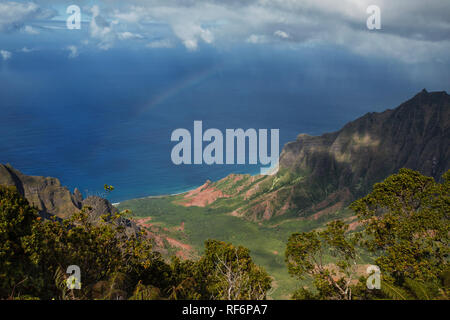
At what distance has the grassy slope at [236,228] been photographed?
91438mm

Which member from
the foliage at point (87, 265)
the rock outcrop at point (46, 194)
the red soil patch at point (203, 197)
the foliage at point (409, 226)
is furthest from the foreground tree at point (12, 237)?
the red soil patch at point (203, 197)

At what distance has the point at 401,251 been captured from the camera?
2239 centimetres

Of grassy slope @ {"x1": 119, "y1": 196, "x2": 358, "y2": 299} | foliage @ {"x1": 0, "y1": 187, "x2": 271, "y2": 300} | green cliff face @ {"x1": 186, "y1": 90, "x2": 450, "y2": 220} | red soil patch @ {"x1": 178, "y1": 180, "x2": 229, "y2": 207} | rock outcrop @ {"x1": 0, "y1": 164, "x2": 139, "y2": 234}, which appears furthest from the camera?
red soil patch @ {"x1": 178, "y1": 180, "x2": 229, "y2": 207}

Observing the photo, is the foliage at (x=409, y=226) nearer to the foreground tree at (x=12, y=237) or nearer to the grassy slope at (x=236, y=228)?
the foreground tree at (x=12, y=237)

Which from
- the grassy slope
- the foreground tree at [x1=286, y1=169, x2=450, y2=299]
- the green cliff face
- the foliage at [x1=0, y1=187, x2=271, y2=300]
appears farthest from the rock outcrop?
the foreground tree at [x1=286, y1=169, x2=450, y2=299]

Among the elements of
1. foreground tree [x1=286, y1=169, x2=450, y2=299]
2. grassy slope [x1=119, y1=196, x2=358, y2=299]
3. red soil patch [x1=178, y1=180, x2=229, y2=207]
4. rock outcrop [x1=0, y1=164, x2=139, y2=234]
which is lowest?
grassy slope [x1=119, y1=196, x2=358, y2=299]

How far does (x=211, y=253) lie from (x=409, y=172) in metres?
17.2

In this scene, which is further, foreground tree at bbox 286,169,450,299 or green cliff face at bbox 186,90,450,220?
green cliff face at bbox 186,90,450,220

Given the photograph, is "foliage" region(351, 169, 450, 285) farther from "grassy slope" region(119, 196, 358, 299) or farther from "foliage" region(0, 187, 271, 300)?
"grassy slope" region(119, 196, 358, 299)

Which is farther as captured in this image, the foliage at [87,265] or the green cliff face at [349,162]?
the green cliff face at [349,162]

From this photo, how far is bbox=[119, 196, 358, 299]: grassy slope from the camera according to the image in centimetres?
9144

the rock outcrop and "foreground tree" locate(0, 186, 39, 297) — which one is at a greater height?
"foreground tree" locate(0, 186, 39, 297)
